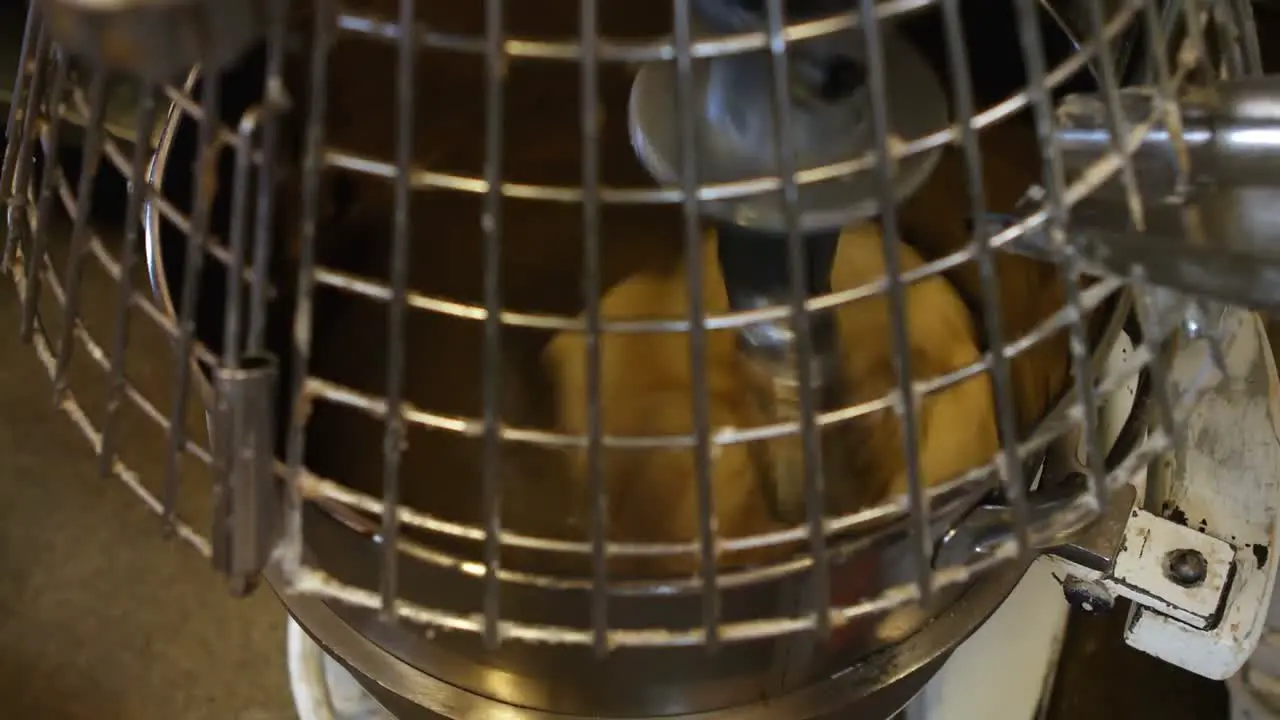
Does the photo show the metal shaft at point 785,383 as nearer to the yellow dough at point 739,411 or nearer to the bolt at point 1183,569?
the yellow dough at point 739,411

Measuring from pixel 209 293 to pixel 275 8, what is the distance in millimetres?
214

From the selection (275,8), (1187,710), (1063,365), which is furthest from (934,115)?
(1187,710)

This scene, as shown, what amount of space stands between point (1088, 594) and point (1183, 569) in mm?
55

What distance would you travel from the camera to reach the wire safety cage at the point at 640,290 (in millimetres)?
261

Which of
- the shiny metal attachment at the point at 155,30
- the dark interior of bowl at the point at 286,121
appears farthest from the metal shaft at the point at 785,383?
the shiny metal attachment at the point at 155,30

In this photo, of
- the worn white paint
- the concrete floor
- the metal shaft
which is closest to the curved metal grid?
the metal shaft

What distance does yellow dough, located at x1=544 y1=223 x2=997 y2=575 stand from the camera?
51 cm

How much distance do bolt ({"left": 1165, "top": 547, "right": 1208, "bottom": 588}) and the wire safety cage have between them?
4.7 inches

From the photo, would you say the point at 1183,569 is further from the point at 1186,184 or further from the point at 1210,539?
the point at 1186,184

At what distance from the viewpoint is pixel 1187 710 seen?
2.70ft

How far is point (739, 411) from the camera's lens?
524mm

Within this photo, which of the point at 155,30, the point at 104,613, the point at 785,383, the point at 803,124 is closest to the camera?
the point at 155,30

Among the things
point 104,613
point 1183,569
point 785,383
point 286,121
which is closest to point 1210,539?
point 1183,569

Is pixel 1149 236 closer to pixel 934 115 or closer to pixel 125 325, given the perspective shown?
pixel 934 115
